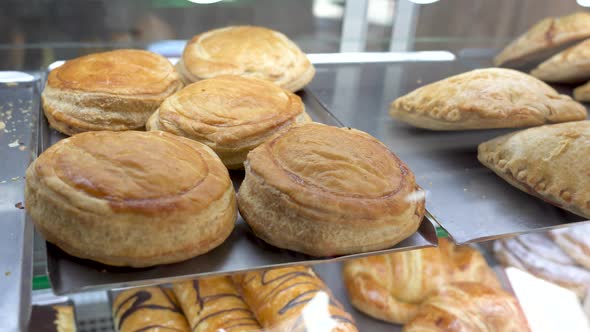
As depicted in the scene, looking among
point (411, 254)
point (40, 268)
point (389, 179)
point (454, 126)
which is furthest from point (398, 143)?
point (40, 268)

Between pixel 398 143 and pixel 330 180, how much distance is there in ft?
1.61

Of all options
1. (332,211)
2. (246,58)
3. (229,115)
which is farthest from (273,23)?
(332,211)

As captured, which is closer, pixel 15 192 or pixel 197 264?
pixel 197 264

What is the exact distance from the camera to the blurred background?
159 centimetres

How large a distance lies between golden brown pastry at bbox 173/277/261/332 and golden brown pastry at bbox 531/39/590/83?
123 centimetres

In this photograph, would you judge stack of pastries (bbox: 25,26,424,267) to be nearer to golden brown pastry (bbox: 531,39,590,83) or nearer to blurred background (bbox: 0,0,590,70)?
blurred background (bbox: 0,0,590,70)

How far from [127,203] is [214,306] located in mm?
290

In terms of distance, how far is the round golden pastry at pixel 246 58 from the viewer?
1.45 meters

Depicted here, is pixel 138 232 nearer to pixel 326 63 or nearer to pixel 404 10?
pixel 326 63

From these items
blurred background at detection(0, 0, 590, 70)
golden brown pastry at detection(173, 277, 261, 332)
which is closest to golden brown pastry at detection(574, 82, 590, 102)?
blurred background at detection(0, 0, 590, 70)

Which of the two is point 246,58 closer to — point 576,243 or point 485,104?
point 485,104

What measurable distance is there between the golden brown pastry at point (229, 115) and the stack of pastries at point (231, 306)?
0.85 feet

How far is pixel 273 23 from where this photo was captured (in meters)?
1.83

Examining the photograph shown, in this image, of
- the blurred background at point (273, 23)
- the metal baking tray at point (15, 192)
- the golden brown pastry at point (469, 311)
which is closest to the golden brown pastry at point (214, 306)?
the metal baking tray at point (15, 192)
